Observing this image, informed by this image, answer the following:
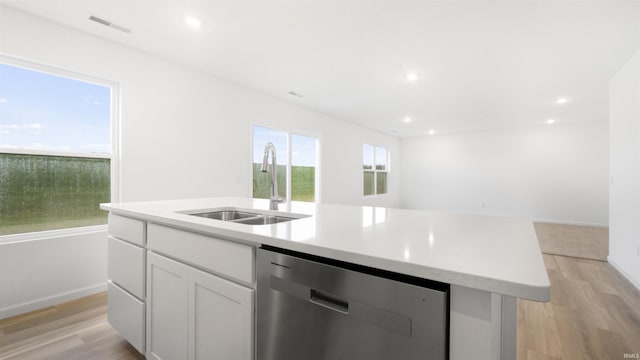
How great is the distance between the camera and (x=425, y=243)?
0.89m

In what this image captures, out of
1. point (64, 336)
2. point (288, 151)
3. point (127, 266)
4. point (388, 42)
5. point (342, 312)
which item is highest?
point (388, 42)

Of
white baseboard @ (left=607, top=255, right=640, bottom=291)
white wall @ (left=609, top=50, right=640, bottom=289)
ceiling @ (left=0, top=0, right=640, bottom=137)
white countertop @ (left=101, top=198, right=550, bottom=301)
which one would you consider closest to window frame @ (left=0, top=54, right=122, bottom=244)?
ceiling @ (left=0, top=0, right=640, bottom=137)

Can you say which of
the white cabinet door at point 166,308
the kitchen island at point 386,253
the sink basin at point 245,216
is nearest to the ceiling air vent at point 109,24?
the kitchen island at point 386,253

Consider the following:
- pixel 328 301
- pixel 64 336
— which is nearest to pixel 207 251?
pixel 328 301

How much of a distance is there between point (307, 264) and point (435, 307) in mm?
379

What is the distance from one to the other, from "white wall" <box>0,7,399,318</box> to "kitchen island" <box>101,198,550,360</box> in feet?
3.83

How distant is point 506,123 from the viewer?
261 inches

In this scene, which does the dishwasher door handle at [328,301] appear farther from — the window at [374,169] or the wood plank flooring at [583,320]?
the window at [374,169]

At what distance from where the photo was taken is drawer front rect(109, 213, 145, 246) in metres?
1.60

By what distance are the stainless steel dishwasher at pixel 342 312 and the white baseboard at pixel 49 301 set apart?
8.24 feet

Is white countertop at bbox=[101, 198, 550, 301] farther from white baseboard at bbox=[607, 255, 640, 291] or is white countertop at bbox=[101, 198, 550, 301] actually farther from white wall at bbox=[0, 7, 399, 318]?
white baseboard at bbox=[607, 255, 640, 291]

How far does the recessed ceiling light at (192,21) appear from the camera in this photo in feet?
7.68

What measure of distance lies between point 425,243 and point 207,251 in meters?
0.88

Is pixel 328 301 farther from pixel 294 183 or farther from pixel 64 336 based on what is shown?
pixel 294 183
